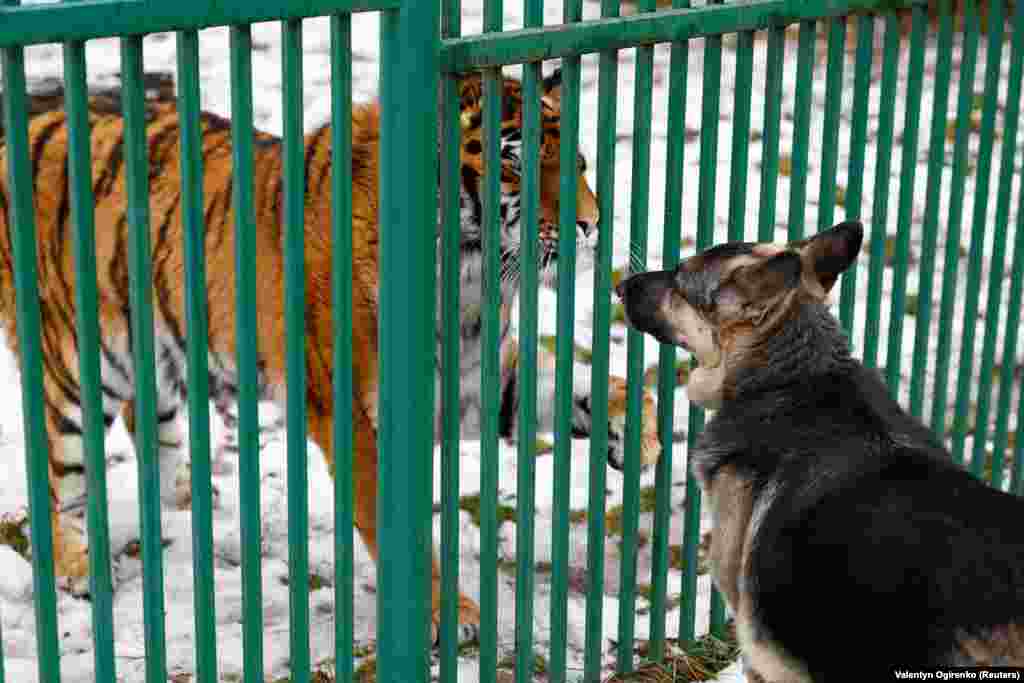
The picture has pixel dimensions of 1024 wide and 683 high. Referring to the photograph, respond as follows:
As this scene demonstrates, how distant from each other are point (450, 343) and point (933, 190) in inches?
61.6

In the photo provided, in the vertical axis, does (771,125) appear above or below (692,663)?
above

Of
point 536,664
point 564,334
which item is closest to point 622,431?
point 536,664

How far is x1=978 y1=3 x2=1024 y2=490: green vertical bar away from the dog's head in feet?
4.53

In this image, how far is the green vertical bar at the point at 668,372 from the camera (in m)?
3.62

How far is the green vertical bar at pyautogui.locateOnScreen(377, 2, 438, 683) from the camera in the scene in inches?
122

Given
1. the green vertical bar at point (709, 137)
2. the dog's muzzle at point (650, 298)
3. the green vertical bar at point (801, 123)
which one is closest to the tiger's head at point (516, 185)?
the green vertical bar at point (709, 137)

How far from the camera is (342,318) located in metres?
3.17

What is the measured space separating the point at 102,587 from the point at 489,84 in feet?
3.92

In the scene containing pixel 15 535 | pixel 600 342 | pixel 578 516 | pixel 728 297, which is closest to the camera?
pixel 728 297

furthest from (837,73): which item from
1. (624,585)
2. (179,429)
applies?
(179,429)

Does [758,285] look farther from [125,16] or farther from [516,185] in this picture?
[125,16]

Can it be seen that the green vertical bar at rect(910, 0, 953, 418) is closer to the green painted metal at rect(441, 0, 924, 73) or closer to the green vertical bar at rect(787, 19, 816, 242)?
the green painted metal at rect(441, 0, 924, 73)

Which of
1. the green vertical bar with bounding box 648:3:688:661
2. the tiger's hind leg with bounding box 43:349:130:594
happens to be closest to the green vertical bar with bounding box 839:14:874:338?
the green vertical bar with bounding box 648:3:688:661

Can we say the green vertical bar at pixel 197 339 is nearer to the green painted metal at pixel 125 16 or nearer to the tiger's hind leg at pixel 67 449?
the green painted metal at pixel 125 16
